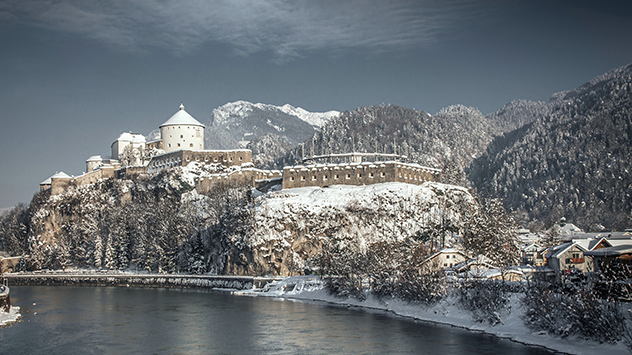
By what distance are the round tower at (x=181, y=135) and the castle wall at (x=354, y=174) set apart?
95.7ft

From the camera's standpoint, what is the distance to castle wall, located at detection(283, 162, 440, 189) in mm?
77812

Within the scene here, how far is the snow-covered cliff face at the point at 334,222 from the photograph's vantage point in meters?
71.3

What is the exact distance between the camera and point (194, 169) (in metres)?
93.1

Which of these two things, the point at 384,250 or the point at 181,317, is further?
the point at 384,250

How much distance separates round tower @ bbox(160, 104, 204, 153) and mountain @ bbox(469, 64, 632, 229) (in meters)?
67.3

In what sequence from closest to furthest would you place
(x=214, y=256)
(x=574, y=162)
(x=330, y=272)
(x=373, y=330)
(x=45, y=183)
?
1. (x=373, y=330)
2. (x=330, y=272)
3. (x=214, y=256)
4. (x=45, y=183)
5. (x=574, y=162)

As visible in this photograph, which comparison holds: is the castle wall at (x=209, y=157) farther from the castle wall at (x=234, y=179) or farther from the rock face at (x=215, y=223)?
the castle wall at (x=234, y=179)

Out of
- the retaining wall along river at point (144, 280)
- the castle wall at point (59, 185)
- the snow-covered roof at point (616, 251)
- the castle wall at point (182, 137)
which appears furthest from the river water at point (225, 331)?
the castle wall at point (59, 185)

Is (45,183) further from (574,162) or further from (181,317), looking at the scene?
(574,162)

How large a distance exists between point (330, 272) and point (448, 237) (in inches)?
738

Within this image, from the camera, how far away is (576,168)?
157875 mm

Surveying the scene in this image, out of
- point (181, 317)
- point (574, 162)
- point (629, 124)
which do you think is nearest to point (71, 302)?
point (181, 317)

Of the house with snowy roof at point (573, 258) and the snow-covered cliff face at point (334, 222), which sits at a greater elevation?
the snow-covered cliff face at point (334, 222)

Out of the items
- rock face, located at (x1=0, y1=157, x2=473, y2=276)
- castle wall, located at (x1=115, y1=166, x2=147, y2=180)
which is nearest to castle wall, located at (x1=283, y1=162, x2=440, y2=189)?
rock face, located at (x1=0, y1=157, x2=473, y2=276)
